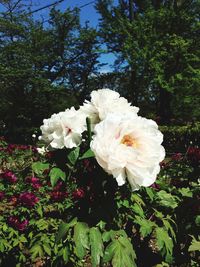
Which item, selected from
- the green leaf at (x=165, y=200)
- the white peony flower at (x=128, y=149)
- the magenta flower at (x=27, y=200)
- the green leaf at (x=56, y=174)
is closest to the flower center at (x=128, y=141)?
the white peony flower at (x=128, y=149)

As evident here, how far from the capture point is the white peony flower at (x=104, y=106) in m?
1.64

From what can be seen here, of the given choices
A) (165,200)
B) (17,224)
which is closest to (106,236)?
(165,200)

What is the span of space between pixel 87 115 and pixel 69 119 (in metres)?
0.11

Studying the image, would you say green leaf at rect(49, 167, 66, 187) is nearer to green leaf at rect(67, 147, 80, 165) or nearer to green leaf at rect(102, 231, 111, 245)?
green leaf at rect(67, 147, 80, 165)

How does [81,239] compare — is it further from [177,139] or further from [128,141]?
[177,139]

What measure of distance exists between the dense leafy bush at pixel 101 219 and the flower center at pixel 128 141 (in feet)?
0.53

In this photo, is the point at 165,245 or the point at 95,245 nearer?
the point at 95,245

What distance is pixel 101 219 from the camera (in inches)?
64.4

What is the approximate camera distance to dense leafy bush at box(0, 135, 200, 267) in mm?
1602

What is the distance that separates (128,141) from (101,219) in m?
0.40

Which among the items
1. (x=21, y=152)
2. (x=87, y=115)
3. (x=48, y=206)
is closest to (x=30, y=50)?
(x=21, y=152)

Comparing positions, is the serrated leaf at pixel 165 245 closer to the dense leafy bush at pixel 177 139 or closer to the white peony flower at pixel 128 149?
the white peony flower at pixel 128 149

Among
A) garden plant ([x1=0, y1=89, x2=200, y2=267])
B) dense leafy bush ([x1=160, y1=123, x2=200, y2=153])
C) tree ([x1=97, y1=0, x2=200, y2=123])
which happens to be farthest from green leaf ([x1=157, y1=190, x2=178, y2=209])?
tree ([x1=97, y1=0, x2=200, y2=123])

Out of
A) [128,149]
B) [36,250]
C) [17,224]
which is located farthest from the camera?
[17,224]
